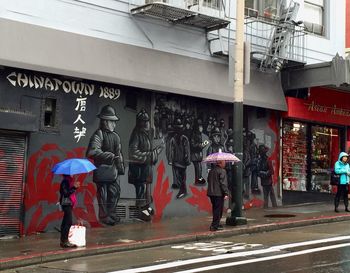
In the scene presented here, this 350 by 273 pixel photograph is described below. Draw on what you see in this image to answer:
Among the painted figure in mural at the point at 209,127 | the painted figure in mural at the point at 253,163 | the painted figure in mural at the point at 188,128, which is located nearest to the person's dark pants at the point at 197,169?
the painted figure in mural at the point at 188,128

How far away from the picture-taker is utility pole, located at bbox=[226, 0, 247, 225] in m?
14.0

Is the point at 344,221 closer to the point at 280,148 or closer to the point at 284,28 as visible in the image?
the point at 280,148

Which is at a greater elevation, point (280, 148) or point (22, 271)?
point (280, 148)

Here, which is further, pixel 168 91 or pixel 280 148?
pixel 280 148

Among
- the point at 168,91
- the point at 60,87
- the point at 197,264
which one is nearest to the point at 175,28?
the point at 168,91

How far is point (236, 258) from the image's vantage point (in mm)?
9703

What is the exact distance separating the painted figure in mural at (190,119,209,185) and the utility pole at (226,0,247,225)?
2.40 meters

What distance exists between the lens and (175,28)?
1577 centimetres

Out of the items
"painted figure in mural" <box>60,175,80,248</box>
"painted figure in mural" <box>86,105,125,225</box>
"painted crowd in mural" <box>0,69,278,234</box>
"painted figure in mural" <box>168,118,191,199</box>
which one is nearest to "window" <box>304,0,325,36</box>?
"painted crowd in mural" <box>0,69,278,234</box>

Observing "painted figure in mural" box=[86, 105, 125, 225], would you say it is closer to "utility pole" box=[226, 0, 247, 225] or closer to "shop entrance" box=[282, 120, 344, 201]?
"utility pole" box=[226, 0, 247, 225]

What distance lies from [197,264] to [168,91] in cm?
651

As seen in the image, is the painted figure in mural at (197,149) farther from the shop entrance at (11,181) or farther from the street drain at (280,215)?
the shop entrance at (11,181)

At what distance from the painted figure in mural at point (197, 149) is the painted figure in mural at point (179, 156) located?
0.79 ft

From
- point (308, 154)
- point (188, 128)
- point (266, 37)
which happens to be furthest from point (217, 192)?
point (308, 154)
